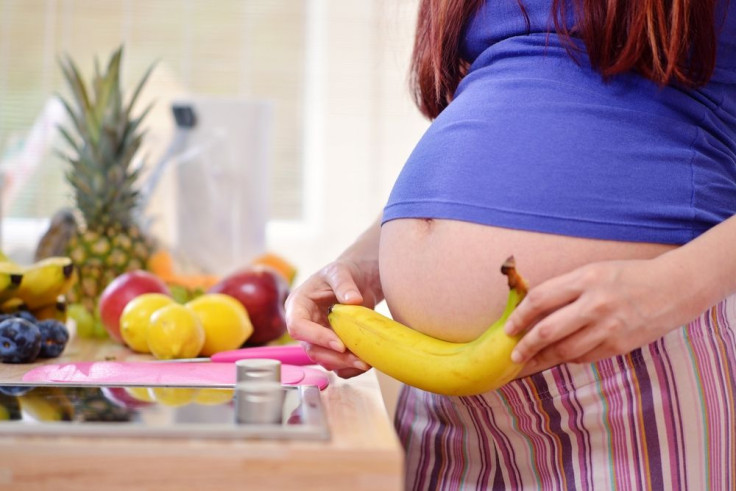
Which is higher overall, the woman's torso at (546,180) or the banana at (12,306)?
the woman's torso at (546,180)

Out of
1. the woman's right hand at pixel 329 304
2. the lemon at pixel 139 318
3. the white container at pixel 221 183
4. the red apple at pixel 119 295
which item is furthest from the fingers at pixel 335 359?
the white container at pixel 221 183

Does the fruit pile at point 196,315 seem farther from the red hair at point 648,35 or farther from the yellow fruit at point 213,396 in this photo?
the red hair at point 648,35

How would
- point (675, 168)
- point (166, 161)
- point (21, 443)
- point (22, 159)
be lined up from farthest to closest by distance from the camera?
point (22, 159) → point (166, 161) → point (675, 168) → point (21, 443)

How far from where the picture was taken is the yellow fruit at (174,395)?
73 cm

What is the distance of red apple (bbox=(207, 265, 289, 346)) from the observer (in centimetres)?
131

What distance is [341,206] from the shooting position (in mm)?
2914

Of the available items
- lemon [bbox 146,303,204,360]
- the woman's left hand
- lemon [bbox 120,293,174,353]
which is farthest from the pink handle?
the woman's left hand

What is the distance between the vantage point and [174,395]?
77 cm

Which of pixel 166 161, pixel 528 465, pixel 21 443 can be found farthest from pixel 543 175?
pixel 166 161

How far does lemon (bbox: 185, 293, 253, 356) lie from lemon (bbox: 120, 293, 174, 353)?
2.0 inches

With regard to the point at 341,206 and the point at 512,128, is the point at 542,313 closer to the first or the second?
the point at 512,128

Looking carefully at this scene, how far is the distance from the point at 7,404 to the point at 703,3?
0.76m

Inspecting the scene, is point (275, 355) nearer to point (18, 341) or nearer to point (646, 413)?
point (18, 341)

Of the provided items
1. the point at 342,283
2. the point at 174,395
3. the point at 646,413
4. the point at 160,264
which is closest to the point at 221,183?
the point at 160,264
